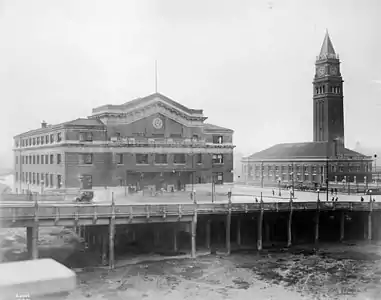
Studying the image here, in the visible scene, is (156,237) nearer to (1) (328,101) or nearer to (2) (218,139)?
(2) (218,139)

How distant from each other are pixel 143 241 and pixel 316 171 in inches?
1485

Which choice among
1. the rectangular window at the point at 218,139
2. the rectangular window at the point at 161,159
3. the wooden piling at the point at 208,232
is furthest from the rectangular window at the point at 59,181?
the rectangular window at the point at 218,139

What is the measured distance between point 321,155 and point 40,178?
38.5 metres

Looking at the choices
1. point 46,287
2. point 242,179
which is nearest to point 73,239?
point 46,287

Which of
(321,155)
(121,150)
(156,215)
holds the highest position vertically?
(121,150)

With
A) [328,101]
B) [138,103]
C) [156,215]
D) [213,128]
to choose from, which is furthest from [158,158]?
[328,101]

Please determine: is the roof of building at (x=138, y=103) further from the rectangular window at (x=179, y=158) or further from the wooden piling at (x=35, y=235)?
the wooden piling at (x=35, y=235)

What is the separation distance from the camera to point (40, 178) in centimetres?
4541

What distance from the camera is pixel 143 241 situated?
35.8m

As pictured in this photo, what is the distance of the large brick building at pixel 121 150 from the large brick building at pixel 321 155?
1594cm

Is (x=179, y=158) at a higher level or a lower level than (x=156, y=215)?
higher

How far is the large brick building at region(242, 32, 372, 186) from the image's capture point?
218 ft

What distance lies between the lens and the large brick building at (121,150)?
1757 inches

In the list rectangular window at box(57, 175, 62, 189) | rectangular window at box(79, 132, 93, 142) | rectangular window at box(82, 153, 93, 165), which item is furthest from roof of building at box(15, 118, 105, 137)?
rectangular window at box(57, 175, 62, 189)
